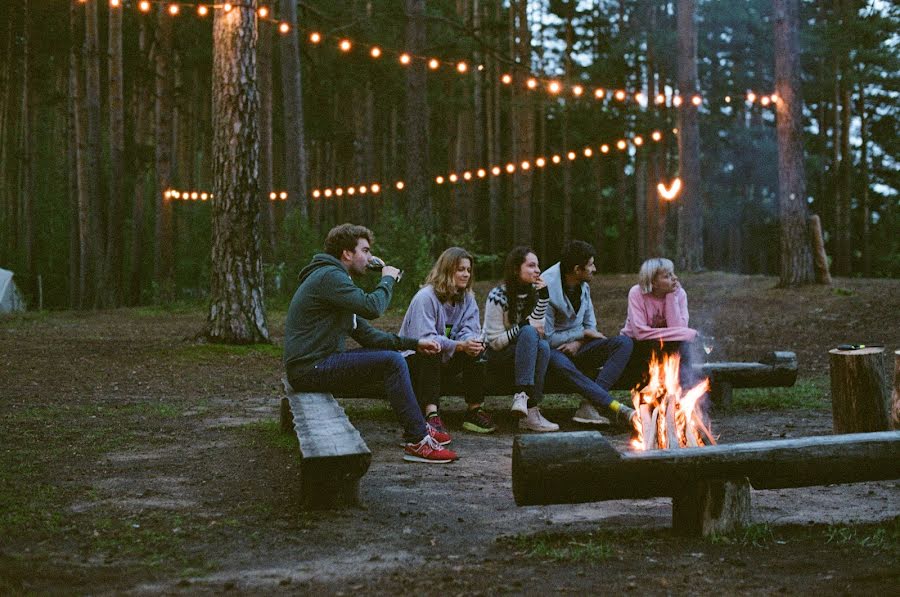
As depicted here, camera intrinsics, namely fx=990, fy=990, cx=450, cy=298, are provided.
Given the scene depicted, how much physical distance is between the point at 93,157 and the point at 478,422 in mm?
17253

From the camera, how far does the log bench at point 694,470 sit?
445cm

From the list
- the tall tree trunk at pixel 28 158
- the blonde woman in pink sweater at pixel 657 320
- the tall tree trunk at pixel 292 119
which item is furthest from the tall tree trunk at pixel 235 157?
the tall tree trunk at pixel 28 158

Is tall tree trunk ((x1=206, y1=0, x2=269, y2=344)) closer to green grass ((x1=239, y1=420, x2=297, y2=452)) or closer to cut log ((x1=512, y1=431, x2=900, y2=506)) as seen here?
green grass ((x1=239, y1=420, x2=297, y2=452))

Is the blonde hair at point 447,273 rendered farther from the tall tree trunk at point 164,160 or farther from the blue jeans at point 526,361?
the tall tree trunk at point 164,160

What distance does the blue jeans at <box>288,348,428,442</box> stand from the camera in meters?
6.41

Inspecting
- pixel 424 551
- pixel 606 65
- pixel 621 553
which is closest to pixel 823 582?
pixel 621 553

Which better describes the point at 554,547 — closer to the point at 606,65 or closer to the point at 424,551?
the point at 424,551

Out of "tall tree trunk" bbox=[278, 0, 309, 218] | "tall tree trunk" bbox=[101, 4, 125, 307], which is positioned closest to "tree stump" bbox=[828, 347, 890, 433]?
"tall tree trunk" bbox=[278, 0, 309, 218]

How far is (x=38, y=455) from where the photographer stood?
6.46 meters

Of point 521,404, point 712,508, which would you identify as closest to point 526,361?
point 521,404

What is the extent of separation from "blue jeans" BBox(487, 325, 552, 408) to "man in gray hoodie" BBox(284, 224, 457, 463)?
105 cm

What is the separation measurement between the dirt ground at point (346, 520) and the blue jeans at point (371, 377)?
0.31m

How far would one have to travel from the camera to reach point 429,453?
6.41 m

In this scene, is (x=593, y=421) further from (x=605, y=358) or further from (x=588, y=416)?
Result: (x=605, y=358)
